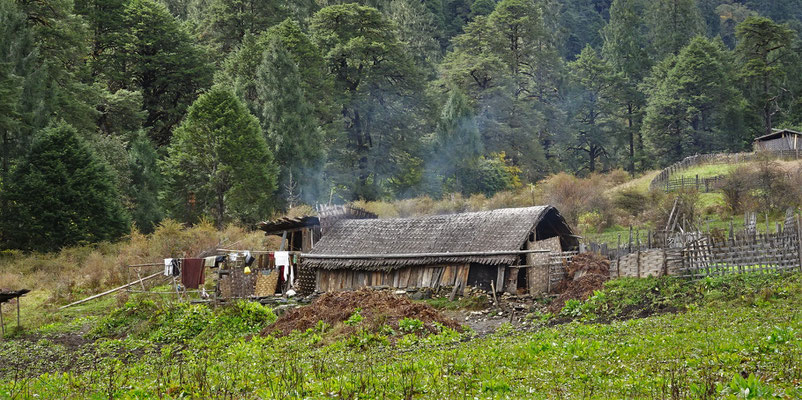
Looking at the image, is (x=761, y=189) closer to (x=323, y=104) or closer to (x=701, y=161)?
(x=701, y=161)

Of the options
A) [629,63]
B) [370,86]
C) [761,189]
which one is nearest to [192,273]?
[761,189]

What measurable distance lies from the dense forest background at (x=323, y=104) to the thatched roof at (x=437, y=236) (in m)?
15.1

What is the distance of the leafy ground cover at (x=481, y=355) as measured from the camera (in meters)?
12.1

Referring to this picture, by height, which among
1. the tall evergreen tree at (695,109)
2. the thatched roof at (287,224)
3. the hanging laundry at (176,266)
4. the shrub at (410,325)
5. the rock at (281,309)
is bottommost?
the rock at (281,309)

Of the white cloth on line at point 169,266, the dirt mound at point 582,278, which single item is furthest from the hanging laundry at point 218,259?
the dirt mound at point 582,278

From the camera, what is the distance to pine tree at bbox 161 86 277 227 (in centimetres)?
4900

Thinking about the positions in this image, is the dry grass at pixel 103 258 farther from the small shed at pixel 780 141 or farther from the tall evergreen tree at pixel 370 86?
the small shed at pixel 780 141

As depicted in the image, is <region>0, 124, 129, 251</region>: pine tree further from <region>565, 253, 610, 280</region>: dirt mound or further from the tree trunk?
the tree trunk

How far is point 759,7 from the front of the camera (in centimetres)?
12588

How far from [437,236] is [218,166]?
66.9ft

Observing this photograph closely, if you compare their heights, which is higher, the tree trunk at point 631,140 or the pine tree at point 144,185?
the tree trunk at point 631,140

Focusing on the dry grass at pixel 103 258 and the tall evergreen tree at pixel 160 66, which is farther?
the tall evergreen tree at pixel 160 66

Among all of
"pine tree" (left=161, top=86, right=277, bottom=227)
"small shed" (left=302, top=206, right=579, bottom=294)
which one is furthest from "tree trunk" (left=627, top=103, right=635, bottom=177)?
"small shed" (left=302, top=206, right=579, bottom=294)

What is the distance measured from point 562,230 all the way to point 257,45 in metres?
34.7
